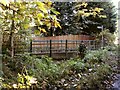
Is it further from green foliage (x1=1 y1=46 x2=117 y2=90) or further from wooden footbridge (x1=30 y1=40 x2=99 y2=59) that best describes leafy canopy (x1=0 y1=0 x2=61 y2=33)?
green foliage (x1=1 y1=46 x2=117 y2=90)

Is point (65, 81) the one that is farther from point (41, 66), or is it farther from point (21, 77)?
point (21, 77)

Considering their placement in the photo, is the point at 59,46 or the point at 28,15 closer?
the point at 28,15

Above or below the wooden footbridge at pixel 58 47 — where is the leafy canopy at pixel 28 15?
above

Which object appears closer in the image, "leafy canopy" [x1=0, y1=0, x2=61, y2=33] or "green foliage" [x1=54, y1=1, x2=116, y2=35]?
"leafy canopy" [x1=0, y1=0, x2=61, y2=33]

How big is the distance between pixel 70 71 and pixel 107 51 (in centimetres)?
30

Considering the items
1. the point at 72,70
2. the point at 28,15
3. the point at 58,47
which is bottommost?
the point at 72,70

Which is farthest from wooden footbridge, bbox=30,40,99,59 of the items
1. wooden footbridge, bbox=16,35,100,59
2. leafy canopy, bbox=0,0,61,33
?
leafy canopy, bbox=0,0,61,33

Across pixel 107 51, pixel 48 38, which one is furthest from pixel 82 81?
pixel 48 38

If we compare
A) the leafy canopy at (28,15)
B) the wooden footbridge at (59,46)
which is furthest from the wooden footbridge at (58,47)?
the leafy canopy at (28,15)

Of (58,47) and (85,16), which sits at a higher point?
(85,16)

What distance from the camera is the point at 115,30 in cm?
167

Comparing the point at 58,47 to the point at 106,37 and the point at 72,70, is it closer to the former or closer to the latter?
the point at 72,70

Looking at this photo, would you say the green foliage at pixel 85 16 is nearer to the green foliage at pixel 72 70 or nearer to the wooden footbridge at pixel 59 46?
the wooden footbridge at pixel 59 46

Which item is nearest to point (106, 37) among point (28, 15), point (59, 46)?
point (59, 46)
